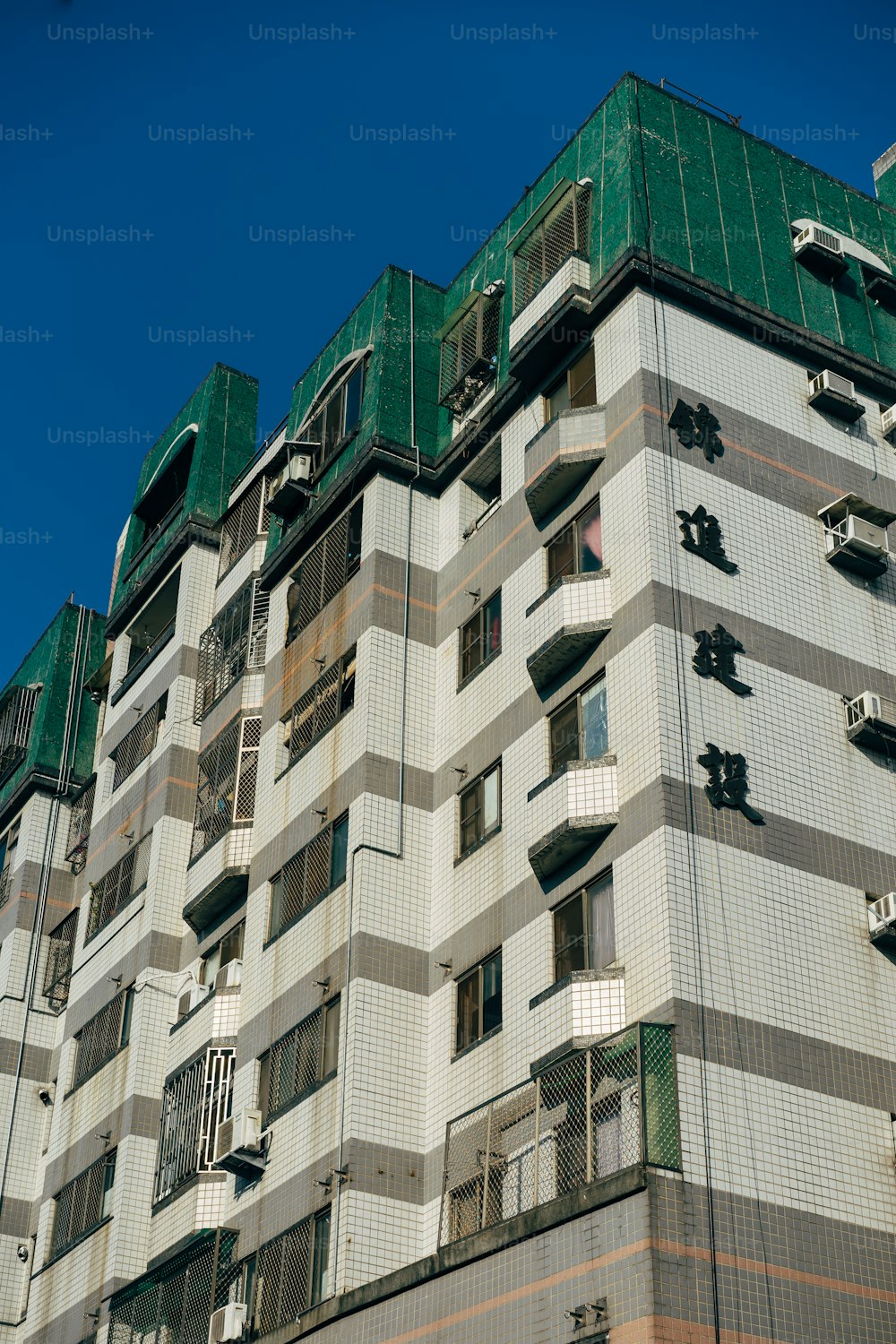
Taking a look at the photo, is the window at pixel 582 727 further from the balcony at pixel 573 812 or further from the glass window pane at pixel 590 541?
the glass window pane at pixel 590 541

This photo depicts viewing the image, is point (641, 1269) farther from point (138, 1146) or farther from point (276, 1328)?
point (138, 1146)

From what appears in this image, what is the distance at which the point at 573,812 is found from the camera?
27312 millimetres

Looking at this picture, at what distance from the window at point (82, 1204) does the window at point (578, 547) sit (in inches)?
641

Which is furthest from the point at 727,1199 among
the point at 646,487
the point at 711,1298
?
the point at 646,487

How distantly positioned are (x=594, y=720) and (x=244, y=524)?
52.8 feet

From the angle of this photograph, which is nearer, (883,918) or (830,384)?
(883,918)

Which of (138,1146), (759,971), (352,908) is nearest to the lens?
(759,971)

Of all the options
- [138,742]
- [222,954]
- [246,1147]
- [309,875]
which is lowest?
[246,1147]

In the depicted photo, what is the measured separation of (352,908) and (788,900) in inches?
322

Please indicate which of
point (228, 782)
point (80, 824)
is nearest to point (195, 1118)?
point (228, 782)

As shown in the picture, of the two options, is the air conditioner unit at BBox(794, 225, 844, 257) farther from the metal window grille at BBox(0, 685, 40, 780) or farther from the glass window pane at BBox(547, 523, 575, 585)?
the metal window grille at BBox(0, 685, 40, 780)

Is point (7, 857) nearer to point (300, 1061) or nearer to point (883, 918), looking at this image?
point (300, 1061)

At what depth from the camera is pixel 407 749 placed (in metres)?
33.0

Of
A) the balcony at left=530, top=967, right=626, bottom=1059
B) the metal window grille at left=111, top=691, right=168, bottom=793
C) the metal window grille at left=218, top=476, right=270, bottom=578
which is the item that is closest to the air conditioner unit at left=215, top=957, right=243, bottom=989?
the metal window grille at left=111, top=691, right=168, bottom=793
